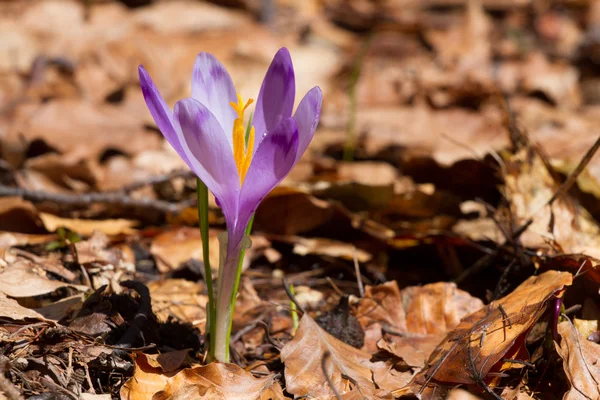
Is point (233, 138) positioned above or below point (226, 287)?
above

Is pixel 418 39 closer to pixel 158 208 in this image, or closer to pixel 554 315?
pixel 158 208

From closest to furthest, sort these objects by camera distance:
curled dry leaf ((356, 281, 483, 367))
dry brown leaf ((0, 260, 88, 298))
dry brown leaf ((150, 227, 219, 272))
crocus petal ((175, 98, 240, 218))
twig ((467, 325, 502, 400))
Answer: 1. crocus petal ((175, 98, 240, 218))
2. twig ((467, 325, 502, 400))
3. dry brown leaf ((0, 260, 88, 298))
4. curled dry leaf ((356, 281, 483, 367))
5. dry brown leaf ((150, 227, 219, 272))

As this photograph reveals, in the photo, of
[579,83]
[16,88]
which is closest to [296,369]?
[16,88]

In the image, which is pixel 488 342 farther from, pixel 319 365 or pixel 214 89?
pixel 214 89

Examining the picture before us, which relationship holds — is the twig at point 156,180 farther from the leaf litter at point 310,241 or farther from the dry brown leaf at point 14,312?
the dry brown leaf at point 14,312

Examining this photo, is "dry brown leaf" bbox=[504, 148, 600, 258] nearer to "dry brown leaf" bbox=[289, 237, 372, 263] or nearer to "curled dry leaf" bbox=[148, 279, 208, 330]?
"dry brown leaf" bbox=[289, 237, 372, 263]

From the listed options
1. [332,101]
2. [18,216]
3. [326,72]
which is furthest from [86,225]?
[326,72]

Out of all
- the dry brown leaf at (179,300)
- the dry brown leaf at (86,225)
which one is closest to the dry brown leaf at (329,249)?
the dry brown leaf at (179,300)

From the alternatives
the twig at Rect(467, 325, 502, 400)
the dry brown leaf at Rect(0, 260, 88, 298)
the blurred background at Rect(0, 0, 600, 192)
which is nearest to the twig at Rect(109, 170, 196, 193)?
the blurred background at Rect(0, 0, 600, 192)
